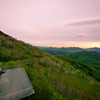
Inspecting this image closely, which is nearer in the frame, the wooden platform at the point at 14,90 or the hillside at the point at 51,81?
the wooden platform at the point at 14,90

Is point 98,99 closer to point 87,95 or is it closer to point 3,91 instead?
point 87,95

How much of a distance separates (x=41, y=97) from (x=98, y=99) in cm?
1017

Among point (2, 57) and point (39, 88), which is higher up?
point (2, 57)

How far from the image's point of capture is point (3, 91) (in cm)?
604

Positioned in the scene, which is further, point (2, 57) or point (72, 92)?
point (2, 57)

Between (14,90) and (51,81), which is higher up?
(14,90)

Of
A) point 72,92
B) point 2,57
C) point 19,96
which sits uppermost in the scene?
point 2,57

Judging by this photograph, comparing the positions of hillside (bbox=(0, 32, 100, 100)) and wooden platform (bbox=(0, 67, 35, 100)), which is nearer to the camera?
wooden platform (bbox=(0, 67, 35, 100))

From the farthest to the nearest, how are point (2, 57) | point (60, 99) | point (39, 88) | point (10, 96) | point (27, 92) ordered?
point (2, 57), point (39, 88), point (60, 99), point (27, 92), point (10, 96)

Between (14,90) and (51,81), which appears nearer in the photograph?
(14,90)

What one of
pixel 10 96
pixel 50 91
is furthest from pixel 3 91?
pixel 50 91

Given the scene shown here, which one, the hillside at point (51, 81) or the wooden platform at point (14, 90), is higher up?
the wooden platform at point (14, 90)

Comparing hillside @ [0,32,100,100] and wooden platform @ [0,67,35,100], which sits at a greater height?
wooden platform @ [0,67,35,100]

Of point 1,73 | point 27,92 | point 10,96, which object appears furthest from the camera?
point 1,73
